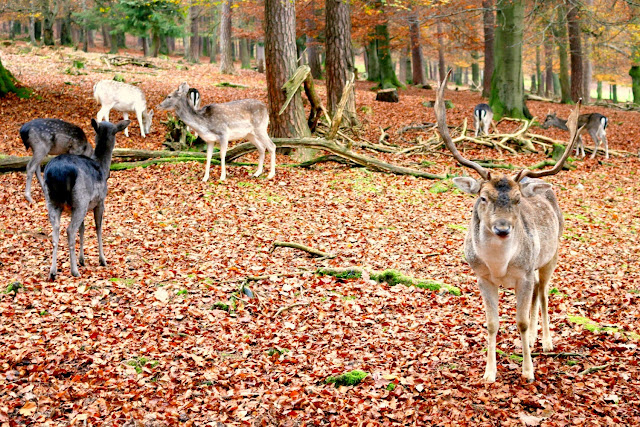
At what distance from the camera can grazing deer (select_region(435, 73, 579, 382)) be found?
4.46 meters

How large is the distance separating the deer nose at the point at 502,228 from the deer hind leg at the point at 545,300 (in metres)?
1.46

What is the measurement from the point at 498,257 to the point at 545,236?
853 millimetres

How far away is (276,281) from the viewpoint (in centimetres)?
690

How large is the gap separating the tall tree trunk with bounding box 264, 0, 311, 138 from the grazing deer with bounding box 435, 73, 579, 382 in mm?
7737

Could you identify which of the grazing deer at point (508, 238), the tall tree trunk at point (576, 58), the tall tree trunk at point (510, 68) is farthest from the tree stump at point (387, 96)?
the grazing deer at point (508, 238)

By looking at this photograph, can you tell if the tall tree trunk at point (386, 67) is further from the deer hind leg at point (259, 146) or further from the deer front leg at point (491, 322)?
the deer front leg at point (491, 322)

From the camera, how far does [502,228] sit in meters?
4.25

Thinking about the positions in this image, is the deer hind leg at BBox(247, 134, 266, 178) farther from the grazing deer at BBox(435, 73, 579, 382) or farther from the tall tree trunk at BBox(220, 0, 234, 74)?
the tall tree trunk at BBox(220, 0, 234, 74)

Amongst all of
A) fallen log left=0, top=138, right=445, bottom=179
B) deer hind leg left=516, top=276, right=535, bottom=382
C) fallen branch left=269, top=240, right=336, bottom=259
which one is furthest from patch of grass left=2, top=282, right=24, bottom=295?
fallen log left=0, top=138, right=445, bottom=179

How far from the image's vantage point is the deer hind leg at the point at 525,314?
4.76 metres

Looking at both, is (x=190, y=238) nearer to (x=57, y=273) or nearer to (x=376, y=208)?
(x=57, y=273)

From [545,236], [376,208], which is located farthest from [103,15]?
A: [545,236]

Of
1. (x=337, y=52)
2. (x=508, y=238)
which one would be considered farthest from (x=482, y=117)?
(x=508, y=238)

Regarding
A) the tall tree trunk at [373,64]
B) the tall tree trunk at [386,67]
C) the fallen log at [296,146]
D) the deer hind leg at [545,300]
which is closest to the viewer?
the deer hind leg at [545,300]
